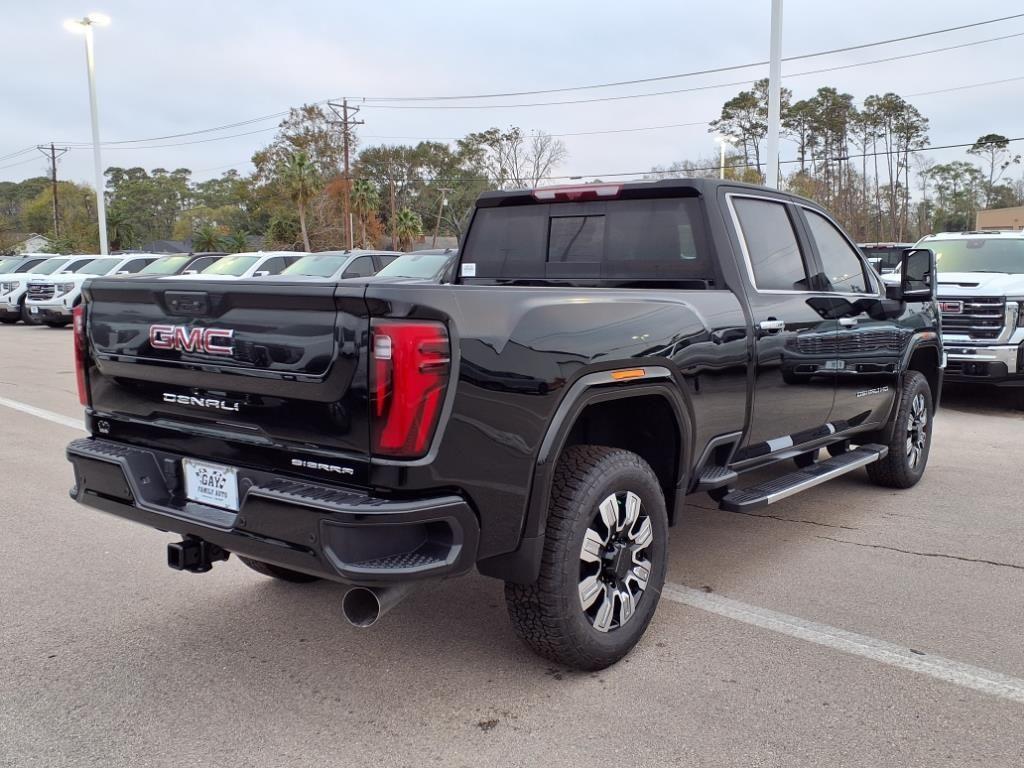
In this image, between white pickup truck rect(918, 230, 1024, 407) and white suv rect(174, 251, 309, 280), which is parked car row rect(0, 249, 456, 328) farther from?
white pickup truck rect(918, 230, 1024, 407)

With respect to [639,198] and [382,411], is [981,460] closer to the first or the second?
[639,198]

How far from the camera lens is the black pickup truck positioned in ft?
9.68

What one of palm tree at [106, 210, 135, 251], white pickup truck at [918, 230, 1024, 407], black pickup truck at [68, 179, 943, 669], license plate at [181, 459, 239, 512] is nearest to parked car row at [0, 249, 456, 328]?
white pickup truck at [918, 230, 1024, 407]

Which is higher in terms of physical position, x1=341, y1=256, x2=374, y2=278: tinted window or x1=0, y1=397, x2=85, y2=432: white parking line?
x1=341, y1=256, x2=374, y2=278: tinted window

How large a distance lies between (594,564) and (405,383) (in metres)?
1.19

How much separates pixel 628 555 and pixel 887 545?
2283mm

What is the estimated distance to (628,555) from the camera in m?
3.71

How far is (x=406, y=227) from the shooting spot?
210 ft

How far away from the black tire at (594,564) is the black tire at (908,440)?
3.03m

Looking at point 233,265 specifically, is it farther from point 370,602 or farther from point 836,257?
point 370,602

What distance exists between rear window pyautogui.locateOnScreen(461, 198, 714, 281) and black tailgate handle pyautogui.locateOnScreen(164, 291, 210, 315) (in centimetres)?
218

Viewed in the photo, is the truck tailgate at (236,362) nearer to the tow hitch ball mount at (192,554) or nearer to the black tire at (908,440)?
the tow hitch ball mount at (192,554)

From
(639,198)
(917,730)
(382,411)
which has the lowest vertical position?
(917,730)

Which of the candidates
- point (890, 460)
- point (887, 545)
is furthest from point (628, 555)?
point (890, 460)
